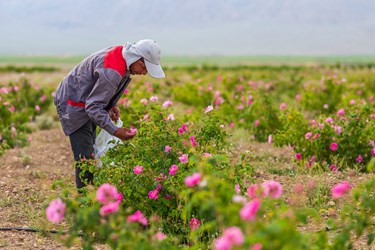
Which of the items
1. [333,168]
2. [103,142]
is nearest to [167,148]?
[103,142]

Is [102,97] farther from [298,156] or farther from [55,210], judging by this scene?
[298,156]

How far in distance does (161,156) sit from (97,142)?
134 cm

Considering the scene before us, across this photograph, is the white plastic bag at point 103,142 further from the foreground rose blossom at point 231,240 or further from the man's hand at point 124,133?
the foreground rose blossom at point 231,240

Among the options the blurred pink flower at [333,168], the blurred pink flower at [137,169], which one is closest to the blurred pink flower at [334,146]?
the blurred pink flower at [333,168]

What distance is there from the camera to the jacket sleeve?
528 cm

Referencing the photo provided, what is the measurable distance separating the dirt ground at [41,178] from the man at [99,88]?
1.92 ft

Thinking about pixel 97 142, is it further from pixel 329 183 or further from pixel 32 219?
pixel 329 183

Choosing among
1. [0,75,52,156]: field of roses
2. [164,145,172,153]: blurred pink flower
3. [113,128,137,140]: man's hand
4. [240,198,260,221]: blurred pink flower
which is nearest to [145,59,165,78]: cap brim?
[113,128,137,140]: man's hand

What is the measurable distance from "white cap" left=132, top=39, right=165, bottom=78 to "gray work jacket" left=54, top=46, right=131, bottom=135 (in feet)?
0.73

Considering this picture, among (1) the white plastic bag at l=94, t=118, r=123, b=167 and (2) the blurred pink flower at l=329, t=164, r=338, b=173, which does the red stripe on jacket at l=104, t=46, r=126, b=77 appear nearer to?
(1) the white plastic bag at l=94, t=118, r=123, b=167

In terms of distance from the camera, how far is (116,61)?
212 inches

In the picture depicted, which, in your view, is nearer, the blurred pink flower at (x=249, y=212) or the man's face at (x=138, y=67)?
the blurred pink flower at (x=249, y=212)

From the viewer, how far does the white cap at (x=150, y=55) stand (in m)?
5.23

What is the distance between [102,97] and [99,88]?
79 millimetres
